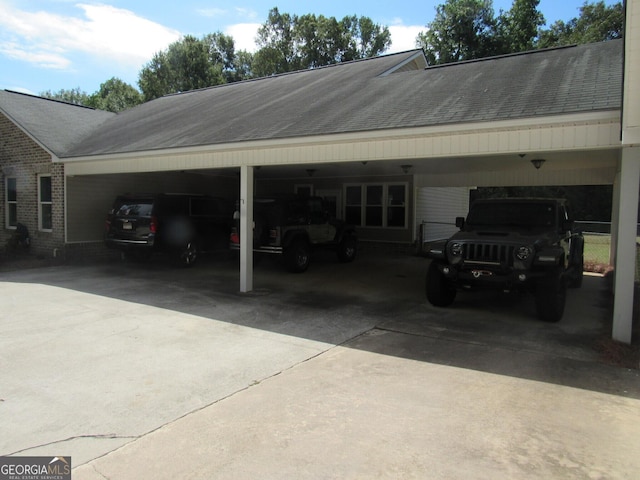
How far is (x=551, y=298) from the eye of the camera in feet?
23.3

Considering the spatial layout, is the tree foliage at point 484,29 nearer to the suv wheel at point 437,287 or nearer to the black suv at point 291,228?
the black suv at point 291,228

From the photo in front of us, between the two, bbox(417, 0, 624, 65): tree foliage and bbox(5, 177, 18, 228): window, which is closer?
bbox(5, 177, 18, 228): window

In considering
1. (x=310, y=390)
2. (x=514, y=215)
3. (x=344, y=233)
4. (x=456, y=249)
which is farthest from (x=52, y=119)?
Answer: (x=310, y=390)

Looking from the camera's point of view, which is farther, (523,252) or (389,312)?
(389,312)

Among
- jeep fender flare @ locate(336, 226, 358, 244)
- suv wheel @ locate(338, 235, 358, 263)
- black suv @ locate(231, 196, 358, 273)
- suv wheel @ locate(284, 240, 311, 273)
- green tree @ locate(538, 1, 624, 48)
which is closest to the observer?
black suv @ locate(231, 196, 358, 273)

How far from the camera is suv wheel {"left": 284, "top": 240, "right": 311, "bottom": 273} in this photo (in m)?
11.7

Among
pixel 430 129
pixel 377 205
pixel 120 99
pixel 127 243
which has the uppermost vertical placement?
pixel 120 99

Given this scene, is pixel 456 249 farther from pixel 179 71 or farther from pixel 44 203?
pixel 179 71

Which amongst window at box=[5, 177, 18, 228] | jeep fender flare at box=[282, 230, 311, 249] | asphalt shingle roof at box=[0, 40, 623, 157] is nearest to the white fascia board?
asphalt shingle roof at box=[0, 40, 623, 157]

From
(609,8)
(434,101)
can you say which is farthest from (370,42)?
(434,101)

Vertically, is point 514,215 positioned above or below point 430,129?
below

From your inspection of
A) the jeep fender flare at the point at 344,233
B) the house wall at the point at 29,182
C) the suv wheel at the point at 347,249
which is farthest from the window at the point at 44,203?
the suv wheel at the point at 347,249

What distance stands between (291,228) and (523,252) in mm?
5909

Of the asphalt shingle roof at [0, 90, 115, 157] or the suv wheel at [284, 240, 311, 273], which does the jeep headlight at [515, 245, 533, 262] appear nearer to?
the suv wheel at [284, 240, 311, 273]
